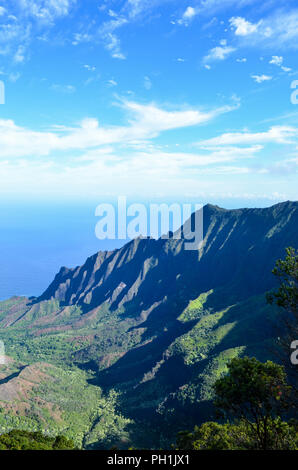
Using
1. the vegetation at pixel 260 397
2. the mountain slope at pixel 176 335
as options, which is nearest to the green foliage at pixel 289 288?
the vegetation at pixel 260 397

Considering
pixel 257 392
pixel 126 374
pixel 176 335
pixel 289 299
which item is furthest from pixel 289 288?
pixel 176 335

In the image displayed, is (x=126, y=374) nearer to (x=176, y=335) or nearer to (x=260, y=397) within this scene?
(x=176, y=335)

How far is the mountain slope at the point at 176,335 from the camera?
85.6 meters

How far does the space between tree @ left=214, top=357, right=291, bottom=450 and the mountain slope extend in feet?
216

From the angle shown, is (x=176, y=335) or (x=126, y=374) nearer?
(x=126, y=374)

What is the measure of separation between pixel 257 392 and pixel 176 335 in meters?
124

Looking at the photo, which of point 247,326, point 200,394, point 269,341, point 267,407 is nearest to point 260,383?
point 267,407

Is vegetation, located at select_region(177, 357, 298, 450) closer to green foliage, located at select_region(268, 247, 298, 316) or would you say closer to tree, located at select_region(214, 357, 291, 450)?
tree, located at select_region(214, 357, 291, 450)

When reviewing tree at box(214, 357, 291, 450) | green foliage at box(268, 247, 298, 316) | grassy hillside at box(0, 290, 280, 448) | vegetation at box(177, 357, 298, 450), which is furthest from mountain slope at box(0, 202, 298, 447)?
green foliage at box(268, 247, 298, 316)

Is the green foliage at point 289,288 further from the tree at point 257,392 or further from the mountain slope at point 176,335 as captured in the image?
the mountain slope at point 176,335

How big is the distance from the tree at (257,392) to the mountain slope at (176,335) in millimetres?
65803

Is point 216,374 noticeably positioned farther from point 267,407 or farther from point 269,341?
point 267,407

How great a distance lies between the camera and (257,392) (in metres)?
16.2
